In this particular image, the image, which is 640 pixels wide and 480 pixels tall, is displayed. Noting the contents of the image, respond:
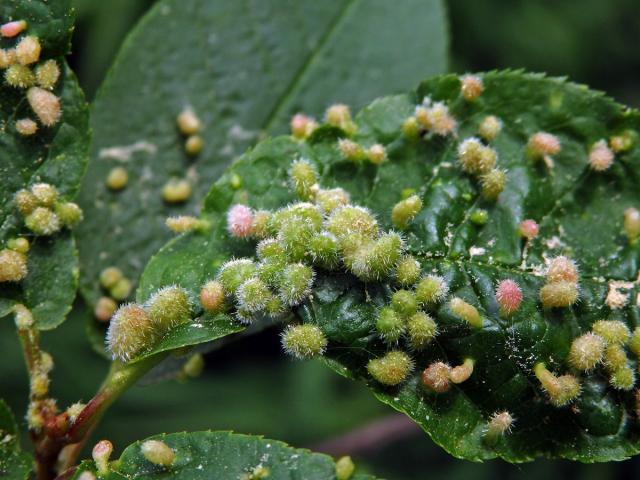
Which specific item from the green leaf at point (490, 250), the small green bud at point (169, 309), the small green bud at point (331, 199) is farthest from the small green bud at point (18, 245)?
the small green bud at point (331, 199)

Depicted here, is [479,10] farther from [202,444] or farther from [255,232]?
[202,444]

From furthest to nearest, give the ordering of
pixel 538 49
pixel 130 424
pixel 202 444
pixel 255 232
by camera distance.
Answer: pixel 538 49 → pixel 130 424 → pixel 255 232 → pixel 202 444

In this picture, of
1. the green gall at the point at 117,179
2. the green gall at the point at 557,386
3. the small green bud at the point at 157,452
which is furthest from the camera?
the green gall at the point at 117,179

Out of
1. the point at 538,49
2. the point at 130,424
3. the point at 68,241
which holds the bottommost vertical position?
the point at 130,424

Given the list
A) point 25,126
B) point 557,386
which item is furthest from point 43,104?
point 557,386

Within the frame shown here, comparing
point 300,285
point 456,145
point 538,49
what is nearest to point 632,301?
point 456,145

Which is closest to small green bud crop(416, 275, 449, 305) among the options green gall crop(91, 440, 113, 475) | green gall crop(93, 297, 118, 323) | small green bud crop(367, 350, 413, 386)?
small green bud crop(367, 350, 413, 386)

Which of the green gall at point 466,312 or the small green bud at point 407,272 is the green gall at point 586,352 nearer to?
the green gall at point 466,312
